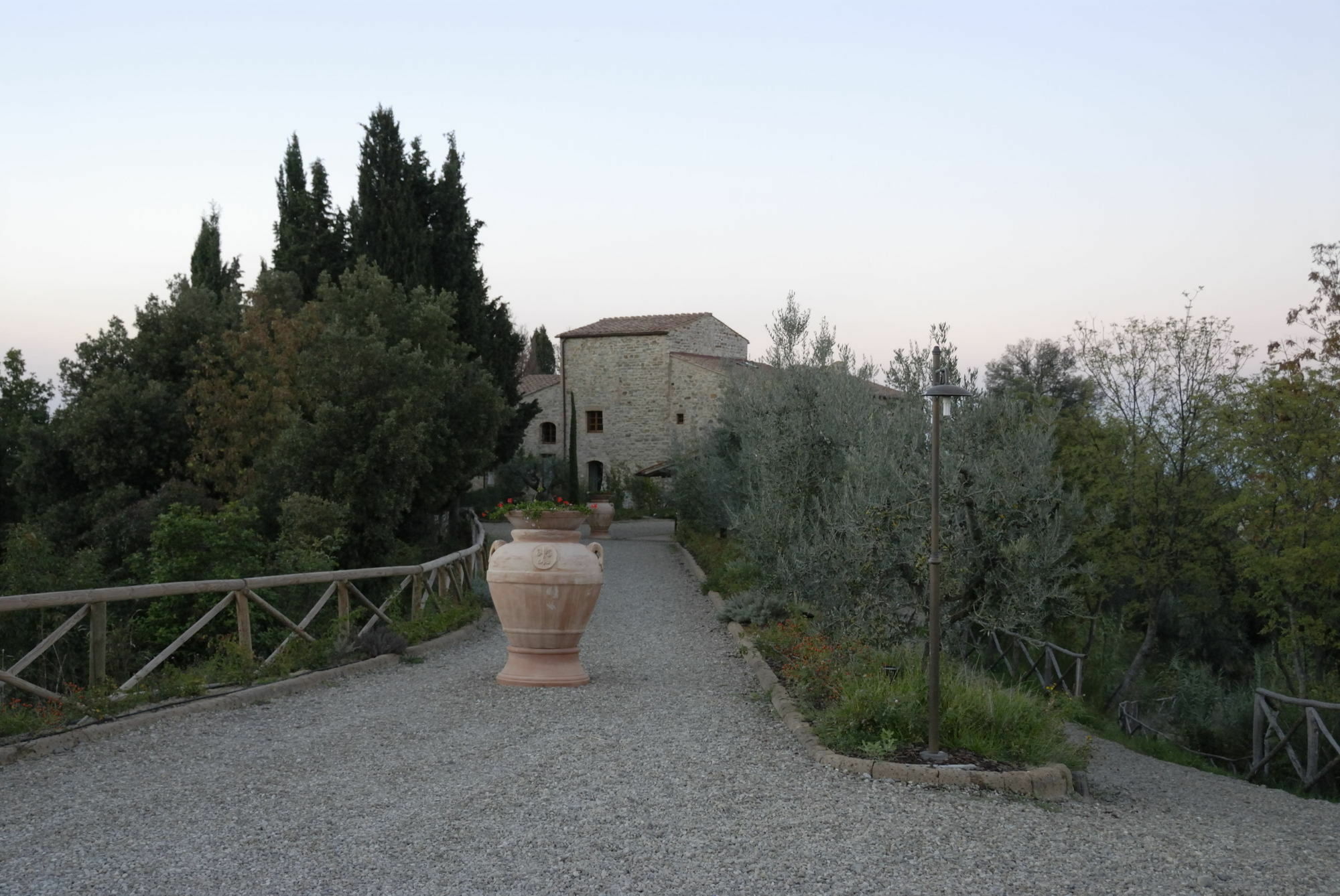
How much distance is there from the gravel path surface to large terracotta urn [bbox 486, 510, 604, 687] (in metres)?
0.95

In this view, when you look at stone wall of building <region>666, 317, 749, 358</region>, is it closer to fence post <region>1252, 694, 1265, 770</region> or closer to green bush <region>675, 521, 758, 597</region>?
green bush <region>675, 521, 758, 597</region>

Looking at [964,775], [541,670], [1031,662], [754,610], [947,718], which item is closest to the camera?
[964,775]

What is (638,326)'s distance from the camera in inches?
1608

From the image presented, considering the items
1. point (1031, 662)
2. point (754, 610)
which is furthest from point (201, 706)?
point (1031, 662)

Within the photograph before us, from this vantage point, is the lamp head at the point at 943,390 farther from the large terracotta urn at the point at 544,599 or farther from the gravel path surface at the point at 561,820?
the large terracotta urn at the point at 544,599

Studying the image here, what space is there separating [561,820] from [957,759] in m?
2.33

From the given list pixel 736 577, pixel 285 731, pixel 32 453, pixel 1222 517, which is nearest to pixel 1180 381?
pixel 1222 517

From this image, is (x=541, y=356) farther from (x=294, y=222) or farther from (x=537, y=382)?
(x=294, y=222)

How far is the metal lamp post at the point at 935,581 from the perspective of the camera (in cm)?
594

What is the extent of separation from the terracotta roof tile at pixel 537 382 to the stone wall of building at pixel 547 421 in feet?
2.20

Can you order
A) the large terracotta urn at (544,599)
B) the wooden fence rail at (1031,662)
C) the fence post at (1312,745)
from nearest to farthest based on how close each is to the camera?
the large terracotta urn at (544,599) → the fence post at (1312,745) → the wooden fence rail at (1031,662)

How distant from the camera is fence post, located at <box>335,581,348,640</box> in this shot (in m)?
9.90

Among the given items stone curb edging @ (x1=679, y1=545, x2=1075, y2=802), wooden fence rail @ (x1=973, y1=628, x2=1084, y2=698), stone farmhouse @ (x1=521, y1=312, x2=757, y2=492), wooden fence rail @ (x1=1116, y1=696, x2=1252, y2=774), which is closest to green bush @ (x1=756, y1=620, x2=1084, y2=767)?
stone curb edging @ (x1=679, y1=545, x2=1075, y2=802)

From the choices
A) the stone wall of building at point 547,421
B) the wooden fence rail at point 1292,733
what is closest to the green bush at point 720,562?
the wooden fence rail at point 1292,733
